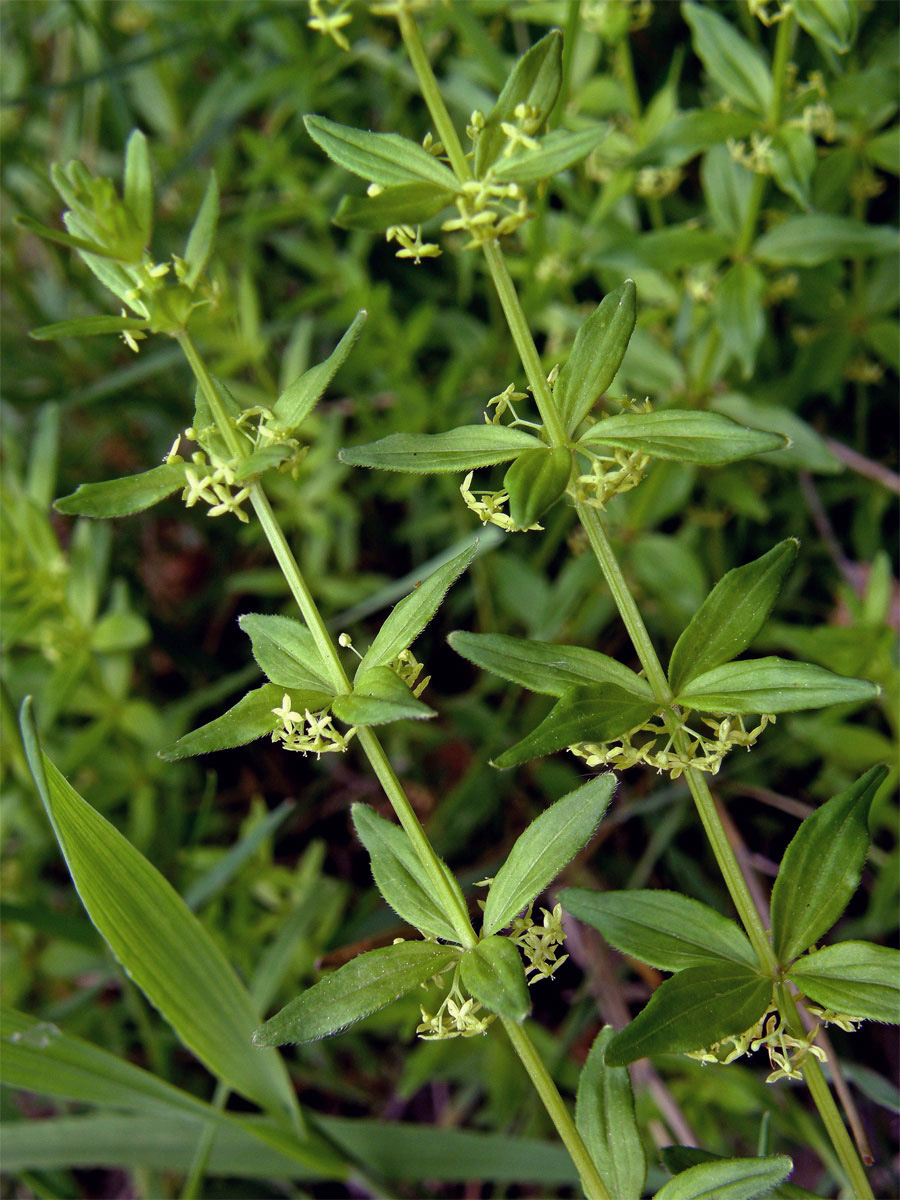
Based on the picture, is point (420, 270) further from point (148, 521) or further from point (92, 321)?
point (92, 321)

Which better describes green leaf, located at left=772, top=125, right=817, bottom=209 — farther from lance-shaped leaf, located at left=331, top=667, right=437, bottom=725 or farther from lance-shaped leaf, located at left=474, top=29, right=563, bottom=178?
lance-shaped leaf, located at left=331, top=667, right=437, bottom=725

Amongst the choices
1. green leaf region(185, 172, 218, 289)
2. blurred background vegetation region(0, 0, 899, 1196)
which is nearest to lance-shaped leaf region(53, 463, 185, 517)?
green leaf region(185, 172, 218, 289)

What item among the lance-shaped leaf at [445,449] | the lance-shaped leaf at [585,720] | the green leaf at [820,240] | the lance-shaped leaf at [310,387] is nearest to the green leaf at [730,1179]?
the lance-shaped leaf at [585,720]

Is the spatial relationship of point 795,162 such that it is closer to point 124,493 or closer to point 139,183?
point 139,183

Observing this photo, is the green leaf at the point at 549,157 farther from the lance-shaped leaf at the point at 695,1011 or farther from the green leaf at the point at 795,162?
the lance-shaped leaf at the point at 695,1011

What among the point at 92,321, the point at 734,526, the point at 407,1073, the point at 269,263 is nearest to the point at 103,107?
the point at 269,263

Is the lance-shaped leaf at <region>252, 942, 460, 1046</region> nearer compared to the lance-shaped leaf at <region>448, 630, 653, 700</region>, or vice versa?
the lance-shaped leaf at <region>252, 942, 460, 1046</region>
